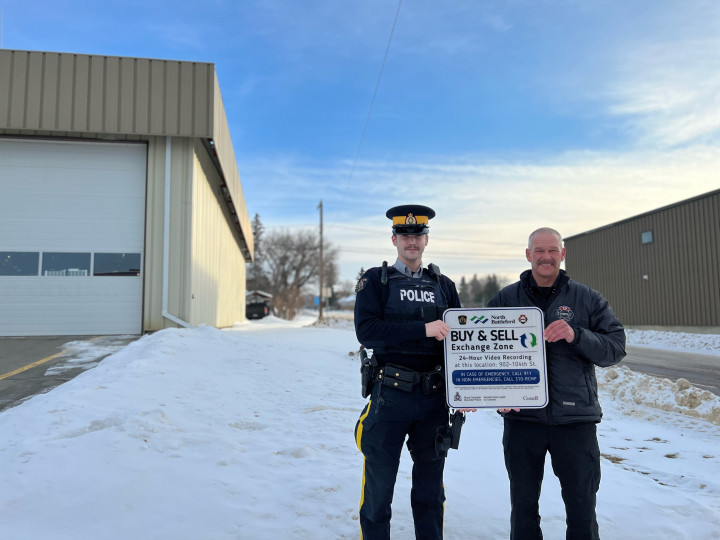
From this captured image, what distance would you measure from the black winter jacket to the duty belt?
0.48 metres

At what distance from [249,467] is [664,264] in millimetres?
26121

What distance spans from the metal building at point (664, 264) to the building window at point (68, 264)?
79.9 ft

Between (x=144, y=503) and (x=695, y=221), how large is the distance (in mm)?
25967

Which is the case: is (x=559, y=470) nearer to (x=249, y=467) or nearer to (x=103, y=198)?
(x=249, y=467)

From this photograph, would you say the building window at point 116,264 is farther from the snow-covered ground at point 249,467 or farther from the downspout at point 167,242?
the snow-covered ground at point 249,467

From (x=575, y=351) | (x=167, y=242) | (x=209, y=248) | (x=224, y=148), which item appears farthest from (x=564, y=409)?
(x=209, y=248)

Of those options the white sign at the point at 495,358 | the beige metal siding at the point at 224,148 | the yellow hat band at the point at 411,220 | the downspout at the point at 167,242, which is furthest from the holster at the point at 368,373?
the beige metal siding at the point at 224,148

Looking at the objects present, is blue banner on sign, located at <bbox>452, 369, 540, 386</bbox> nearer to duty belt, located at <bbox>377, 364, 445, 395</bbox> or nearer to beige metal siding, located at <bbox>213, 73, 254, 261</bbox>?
duty belt, located at <bbox>377, 364, 445, 395</bbox>

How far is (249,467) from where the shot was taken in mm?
4254

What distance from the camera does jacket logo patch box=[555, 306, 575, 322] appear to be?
9.40 ft

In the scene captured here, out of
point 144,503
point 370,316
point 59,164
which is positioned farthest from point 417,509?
point 59,164

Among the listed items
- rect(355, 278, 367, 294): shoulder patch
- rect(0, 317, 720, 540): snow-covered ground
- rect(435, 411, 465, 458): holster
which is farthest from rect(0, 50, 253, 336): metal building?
rect(435, 411, 465, 458): holster

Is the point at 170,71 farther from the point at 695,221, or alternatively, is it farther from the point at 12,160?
the point at 695,221

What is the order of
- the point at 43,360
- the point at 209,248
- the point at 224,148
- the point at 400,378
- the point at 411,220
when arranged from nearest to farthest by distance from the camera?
the point at 400,378
the point at 411,220
the point at 43,360
the point at 224,148
the point at 209,248
